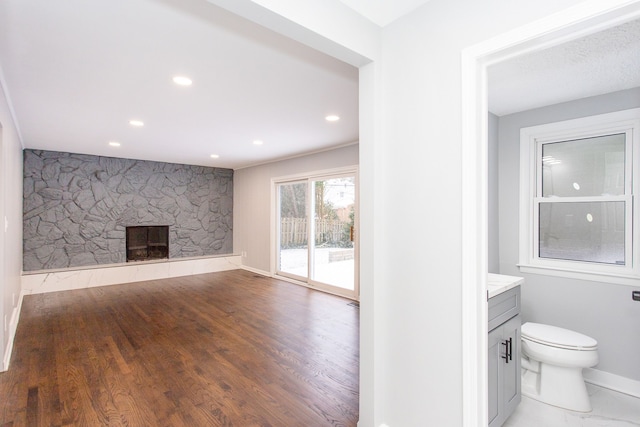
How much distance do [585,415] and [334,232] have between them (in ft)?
12.2

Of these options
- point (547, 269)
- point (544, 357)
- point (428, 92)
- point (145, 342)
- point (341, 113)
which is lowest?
point (145, 342)

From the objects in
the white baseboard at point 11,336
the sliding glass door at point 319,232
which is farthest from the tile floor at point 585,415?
the white baseboard at point 11,336

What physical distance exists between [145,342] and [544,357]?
3578 millimetres

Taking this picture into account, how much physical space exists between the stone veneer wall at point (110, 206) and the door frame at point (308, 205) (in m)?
1.81

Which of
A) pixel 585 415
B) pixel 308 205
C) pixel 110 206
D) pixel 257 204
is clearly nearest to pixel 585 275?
pixel 585 415

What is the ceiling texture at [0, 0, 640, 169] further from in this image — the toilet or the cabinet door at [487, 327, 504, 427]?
the toilet

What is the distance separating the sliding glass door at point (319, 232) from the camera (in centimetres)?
511

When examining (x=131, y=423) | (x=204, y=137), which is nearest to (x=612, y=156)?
(x=131, y=423)

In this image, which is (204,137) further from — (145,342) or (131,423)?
(131,423)

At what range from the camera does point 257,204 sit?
691cm

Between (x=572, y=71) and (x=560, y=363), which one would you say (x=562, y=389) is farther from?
(x=572, y=71)

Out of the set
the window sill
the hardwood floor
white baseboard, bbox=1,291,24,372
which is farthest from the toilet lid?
white baseboard, bbox=1,291,24,372

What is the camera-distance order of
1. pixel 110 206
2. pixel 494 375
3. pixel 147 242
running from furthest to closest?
1. pixel 147 242
2. pixel 110 206
3. pixel 494 375

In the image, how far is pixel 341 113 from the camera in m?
3.42
